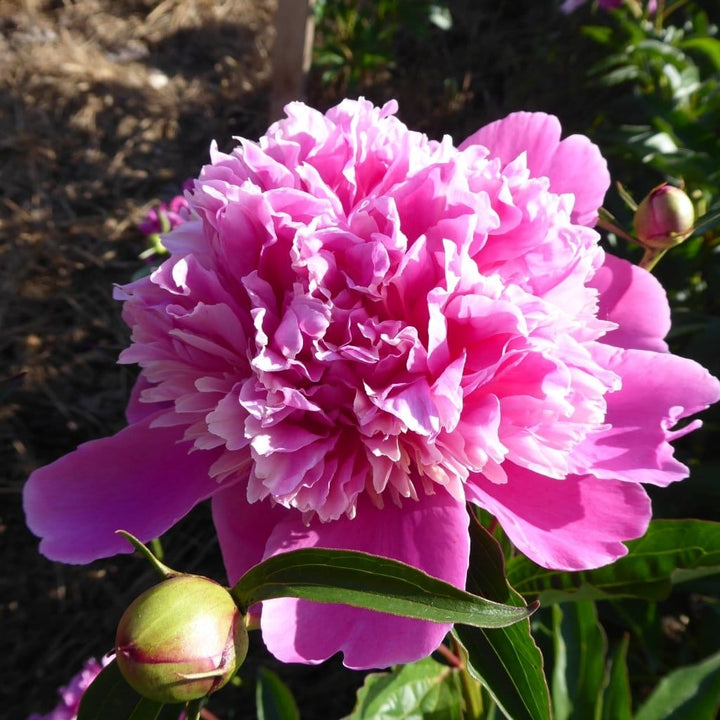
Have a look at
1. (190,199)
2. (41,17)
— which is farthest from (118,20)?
(190,199)

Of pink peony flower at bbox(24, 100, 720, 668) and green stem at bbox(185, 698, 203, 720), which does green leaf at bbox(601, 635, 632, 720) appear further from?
green stem at bbox(185, 698, 203, 720)

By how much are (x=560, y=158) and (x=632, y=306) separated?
140mm

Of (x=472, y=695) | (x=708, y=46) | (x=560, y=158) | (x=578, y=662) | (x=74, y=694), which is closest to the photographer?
(x=560, y=158)

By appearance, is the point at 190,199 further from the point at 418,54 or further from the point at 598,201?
the point at 418,54

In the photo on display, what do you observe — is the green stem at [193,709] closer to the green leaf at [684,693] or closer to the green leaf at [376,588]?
the green leaf at [376,588]

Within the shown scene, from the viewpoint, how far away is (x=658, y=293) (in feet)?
2.05

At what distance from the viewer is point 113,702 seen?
0.50 meters

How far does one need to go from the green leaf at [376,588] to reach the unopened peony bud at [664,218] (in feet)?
1.23

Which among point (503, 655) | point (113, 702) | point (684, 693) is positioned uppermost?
point (503, 655)

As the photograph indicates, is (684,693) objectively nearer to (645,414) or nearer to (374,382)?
(645,414)

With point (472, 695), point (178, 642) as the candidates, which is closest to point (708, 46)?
point (472, 695)

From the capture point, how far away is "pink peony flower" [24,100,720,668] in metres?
0.50

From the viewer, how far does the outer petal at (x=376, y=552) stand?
18.9 inches

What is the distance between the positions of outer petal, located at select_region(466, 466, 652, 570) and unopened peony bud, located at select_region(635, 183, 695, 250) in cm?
24
